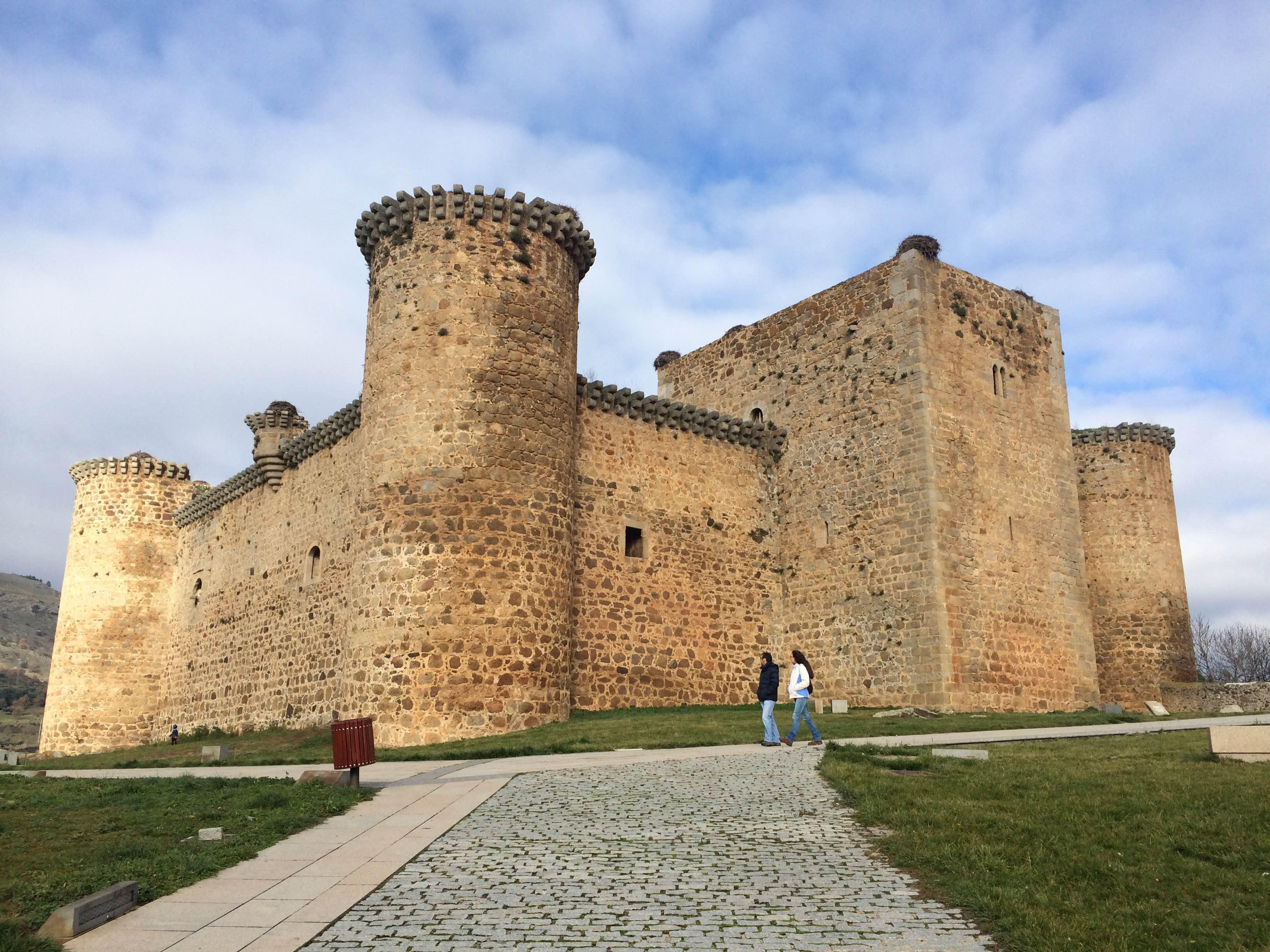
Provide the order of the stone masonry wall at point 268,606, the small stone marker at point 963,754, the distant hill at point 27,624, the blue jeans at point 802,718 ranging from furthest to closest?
1. the distant hill at point 27,624
2. the stone masonry wall at point 268,606
3. the blue jeans at point 802,718
4. the small stone marker at point 963,754

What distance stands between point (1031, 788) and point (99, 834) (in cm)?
767

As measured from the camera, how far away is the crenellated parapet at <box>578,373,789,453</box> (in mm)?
20406

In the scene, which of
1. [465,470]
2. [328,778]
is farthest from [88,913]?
[465,470]

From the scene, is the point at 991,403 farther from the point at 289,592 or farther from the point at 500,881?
the point at 500,881

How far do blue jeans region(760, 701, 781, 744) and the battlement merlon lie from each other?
391 inches

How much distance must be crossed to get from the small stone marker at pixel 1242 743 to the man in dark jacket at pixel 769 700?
495cm

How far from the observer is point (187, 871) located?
6406mm

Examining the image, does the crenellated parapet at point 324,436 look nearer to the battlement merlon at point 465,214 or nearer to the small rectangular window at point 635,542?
the battlement merlon at point 465,214

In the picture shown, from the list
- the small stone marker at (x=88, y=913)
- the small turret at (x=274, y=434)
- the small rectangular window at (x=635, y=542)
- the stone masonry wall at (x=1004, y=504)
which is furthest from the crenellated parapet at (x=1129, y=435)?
the small stone marker at (x=88, y=913)

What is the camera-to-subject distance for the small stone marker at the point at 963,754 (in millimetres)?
10250

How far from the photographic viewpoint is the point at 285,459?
24.3m

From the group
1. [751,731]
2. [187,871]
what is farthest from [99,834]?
[751,731]

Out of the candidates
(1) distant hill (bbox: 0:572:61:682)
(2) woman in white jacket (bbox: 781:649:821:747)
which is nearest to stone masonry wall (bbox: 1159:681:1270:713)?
(2) woman in white jacket (bbox: 781:649:821:747)

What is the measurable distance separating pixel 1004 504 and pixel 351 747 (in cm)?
1595
